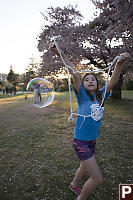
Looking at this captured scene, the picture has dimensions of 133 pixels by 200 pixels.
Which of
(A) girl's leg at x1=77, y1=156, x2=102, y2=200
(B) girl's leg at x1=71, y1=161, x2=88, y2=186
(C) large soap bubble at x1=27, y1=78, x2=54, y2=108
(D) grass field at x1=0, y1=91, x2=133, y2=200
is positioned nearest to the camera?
(A) girl's leg at x1=77, y1=156, x2=102, y2=200

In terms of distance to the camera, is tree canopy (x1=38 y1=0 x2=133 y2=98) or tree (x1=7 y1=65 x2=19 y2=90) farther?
tree (x1=7 y1=65 x2=19 y2=90)

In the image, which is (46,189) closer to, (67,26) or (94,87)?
(94,87)

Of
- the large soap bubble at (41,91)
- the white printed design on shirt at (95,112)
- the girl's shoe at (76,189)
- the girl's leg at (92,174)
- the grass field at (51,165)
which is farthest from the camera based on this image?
the large soap bubble at (41,91)

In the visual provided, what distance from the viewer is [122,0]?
880cm

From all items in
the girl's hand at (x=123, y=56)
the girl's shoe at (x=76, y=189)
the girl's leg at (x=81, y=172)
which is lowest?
the girl's shoe at (x=76, y=189)

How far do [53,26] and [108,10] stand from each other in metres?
5.73

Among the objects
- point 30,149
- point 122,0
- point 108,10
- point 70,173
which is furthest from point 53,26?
point 70,173

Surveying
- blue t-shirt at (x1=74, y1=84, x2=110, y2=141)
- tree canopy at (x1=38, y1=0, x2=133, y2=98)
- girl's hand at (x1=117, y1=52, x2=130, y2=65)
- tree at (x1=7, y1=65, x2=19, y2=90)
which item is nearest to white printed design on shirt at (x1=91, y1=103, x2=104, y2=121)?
blue t-shirt at (x1=74, y1=84, x2=110, y2=141)

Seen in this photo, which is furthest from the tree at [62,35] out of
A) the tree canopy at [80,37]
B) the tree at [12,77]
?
the tree at [12,77]

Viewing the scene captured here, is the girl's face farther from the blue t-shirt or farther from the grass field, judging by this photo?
the grass field

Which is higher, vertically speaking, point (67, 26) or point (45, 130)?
point (67, 26)

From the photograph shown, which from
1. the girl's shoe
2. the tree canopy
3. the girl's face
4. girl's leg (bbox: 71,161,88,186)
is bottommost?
the girl's shoe

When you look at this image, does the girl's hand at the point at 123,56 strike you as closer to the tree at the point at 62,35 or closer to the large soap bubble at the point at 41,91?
the large soap bubble at the point at 41,91

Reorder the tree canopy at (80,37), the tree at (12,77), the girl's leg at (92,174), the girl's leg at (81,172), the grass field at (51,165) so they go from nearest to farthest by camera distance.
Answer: the girl's leg at (92,174), the girl's leg at (81,172), the grass field at (51,165), the tree canopy at (80,37), the tree at (12,77)
